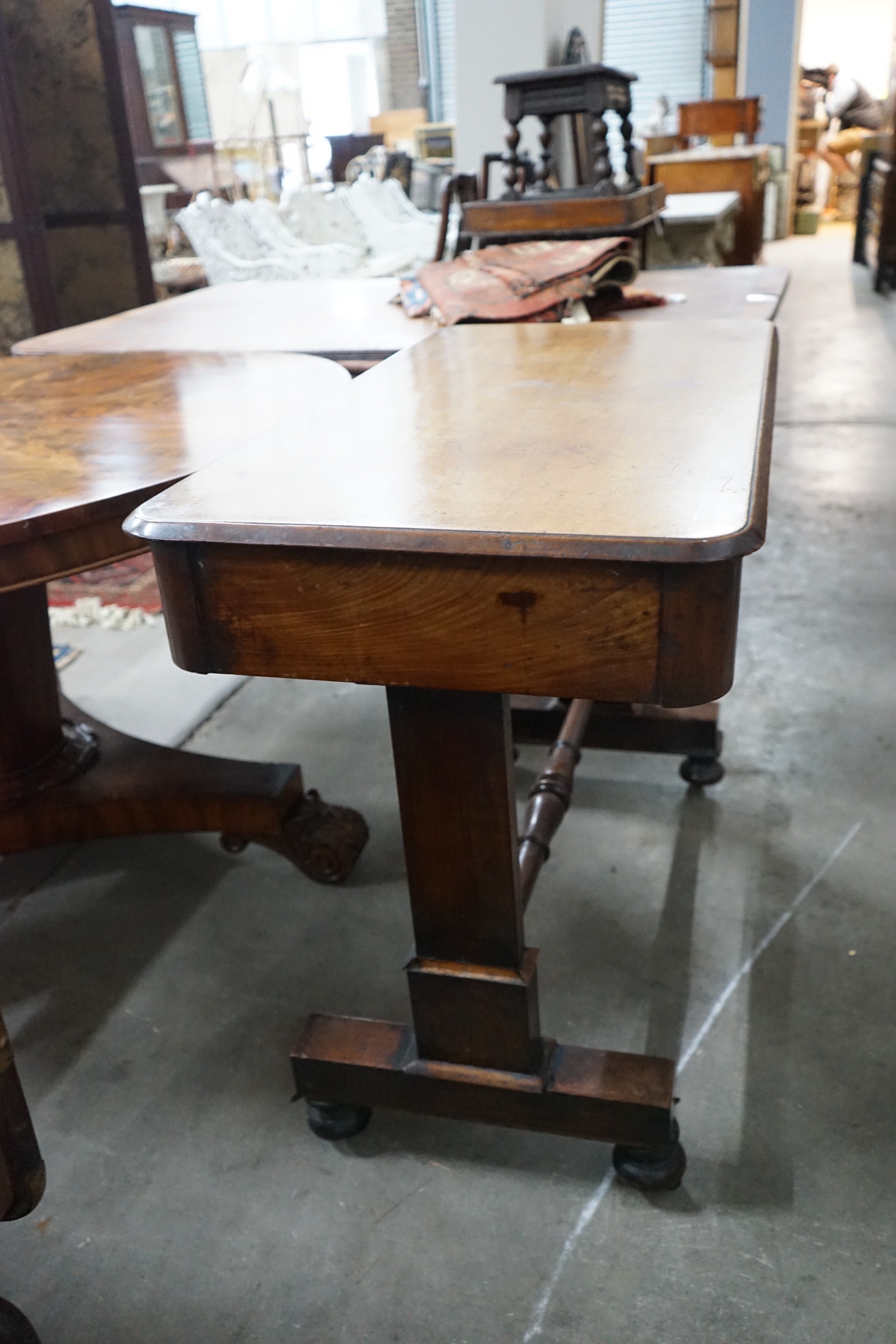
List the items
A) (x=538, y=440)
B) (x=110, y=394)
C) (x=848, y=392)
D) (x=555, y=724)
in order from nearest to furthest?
(x=538, y=440)
(x=110, y=394)
(x=555, y=724)
(x=848, y=392)

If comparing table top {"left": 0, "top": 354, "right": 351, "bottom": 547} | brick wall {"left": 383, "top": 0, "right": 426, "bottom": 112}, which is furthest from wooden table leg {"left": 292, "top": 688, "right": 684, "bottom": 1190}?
brick wall {"left": 383, "top": 0, "right": 426, "bottom": 112}

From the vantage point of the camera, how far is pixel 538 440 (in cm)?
102

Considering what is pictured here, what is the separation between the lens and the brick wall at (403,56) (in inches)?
562

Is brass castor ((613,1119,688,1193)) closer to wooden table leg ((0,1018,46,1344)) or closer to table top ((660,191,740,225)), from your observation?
wooden table leg ((0,1018,46,1344))

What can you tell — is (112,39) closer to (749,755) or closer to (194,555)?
(749,755)

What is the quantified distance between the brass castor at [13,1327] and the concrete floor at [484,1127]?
4.1 inches

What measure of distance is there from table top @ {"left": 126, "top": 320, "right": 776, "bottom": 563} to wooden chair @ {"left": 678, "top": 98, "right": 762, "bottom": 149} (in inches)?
318

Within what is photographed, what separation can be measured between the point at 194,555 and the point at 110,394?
0.82m

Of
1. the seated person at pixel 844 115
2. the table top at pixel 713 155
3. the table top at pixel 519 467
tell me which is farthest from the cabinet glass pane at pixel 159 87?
the table top at pixel 519 467

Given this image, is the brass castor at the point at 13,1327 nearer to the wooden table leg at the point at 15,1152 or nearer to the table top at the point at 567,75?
the wooden table leg at the point at 15,1152

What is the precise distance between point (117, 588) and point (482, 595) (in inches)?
101

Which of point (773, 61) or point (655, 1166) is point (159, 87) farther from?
point (655, 1166)

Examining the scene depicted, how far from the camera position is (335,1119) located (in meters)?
1.29

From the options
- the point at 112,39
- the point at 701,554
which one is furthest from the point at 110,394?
the point at 112,39
